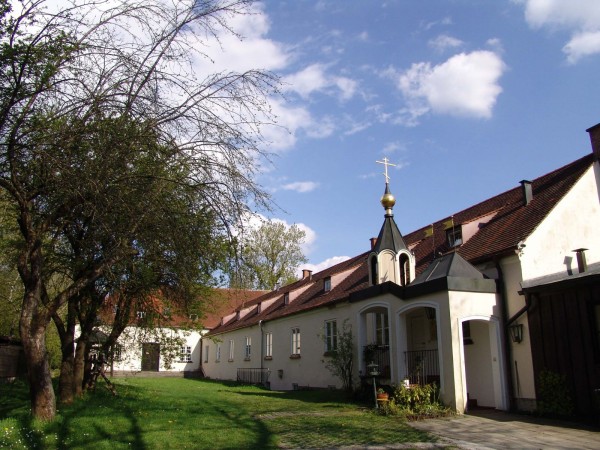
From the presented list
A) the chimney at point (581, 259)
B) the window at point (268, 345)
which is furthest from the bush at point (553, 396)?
the window at point (268, 345)

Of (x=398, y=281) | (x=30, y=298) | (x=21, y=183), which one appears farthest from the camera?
(x=398, y=281)

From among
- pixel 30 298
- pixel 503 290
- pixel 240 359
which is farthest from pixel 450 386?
pixel 240 359

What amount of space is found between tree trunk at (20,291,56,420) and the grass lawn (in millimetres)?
307

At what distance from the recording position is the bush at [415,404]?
12133 mm

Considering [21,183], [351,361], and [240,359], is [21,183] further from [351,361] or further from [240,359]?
[240,359]

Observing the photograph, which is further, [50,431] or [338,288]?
[338,288]

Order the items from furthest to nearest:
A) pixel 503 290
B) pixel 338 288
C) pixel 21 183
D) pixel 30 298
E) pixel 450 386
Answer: pixel 338 288 < pixel 503 290 < pixel 450 386 < pixel 30 298 < pixel 21 183

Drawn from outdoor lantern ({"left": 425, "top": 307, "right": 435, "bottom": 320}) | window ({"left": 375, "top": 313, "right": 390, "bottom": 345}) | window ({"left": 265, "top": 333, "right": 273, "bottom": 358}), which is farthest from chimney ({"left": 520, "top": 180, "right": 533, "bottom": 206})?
window ({"left": 265, "top": 333, "right": 273, "bottom": 358})

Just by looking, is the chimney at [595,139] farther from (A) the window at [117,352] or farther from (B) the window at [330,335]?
(A) the window at [117,352]

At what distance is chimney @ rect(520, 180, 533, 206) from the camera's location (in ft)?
53.1

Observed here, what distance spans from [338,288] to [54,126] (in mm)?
16988

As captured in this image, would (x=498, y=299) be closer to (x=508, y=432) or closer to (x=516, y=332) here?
(x=516, y=332)

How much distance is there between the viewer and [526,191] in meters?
16.2

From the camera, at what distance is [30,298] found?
987 centimetres
